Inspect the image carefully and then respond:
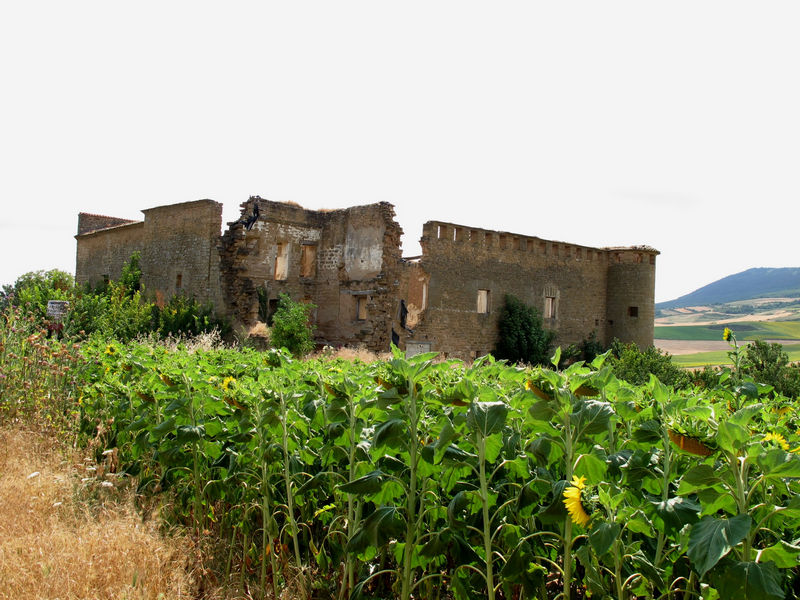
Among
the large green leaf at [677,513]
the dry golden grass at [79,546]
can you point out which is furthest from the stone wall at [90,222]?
the large green leaf at [677,513]

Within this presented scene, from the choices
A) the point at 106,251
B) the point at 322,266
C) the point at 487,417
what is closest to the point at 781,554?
the point at 487,417

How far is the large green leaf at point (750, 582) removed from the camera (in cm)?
178

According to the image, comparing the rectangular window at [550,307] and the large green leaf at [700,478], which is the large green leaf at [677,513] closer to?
the large green leaf at [700,478]

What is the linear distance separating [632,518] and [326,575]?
6.73 feet

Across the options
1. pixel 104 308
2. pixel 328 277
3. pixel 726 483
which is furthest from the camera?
pixel 328 277

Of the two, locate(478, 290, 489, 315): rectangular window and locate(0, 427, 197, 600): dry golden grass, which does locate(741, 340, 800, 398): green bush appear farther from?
locate(478, 290, 489, 315): rectangular window

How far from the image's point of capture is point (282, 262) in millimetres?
22734

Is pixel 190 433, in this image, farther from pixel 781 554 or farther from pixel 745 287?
pixel 745 287

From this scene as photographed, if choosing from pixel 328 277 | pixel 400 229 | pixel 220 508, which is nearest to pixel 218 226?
pixel 328 277

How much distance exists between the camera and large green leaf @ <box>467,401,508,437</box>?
8.38 ft

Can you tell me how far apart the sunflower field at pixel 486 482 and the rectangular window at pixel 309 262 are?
18.8m

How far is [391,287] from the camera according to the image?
71.0 ft

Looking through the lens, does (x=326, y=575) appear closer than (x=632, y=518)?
No

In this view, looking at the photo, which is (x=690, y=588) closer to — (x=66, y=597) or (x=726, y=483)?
(x=726, y=483)
